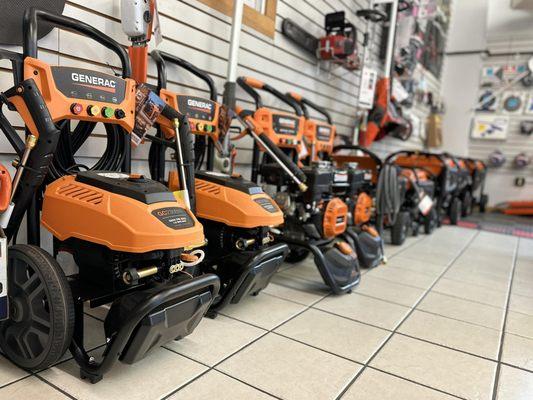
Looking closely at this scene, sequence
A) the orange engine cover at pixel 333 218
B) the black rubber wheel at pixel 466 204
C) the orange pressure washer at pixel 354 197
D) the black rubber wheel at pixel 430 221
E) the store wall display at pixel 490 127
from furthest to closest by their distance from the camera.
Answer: the store wall display at pixel 490 127 < the black rubber wheel at pixel 466 204 < the black rubber wheel at pixel 430 221 < the orange pressure washer at pixel 354 197 < the orange engine cover at pixel 333 218

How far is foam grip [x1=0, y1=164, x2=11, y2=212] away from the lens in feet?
4.00

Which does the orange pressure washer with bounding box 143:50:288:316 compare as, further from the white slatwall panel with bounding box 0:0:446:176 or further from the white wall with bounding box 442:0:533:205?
the white wall with bounding box 442:0:533:205

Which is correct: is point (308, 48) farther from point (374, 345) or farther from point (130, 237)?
point (130, 237)

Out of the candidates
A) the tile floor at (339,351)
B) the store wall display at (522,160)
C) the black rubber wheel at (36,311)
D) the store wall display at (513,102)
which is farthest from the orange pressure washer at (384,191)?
the store wall display at (513,102)

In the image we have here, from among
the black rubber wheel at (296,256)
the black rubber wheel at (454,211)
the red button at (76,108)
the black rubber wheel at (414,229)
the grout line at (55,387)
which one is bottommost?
the grout line at (55,387)

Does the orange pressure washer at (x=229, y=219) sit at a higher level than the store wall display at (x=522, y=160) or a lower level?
lower

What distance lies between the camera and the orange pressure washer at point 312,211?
2332 millimetres

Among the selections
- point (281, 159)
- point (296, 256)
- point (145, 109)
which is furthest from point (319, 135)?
point (145, 109)

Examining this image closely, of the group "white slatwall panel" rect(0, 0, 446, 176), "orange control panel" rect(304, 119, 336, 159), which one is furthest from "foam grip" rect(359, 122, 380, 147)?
"orange control panel" rect(304, 119, 336, 159)

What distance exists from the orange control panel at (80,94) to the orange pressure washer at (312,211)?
907 mm

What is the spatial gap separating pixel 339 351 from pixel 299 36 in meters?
2.79

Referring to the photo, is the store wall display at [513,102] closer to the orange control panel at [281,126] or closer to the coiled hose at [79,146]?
the orange control panel at [281,126]

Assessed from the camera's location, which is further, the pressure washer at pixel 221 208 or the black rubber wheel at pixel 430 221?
the black rubber wheel at pixel 430 221

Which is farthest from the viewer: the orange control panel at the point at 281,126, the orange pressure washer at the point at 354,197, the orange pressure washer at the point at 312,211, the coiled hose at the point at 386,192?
the coiled hose at the point at 386,192
